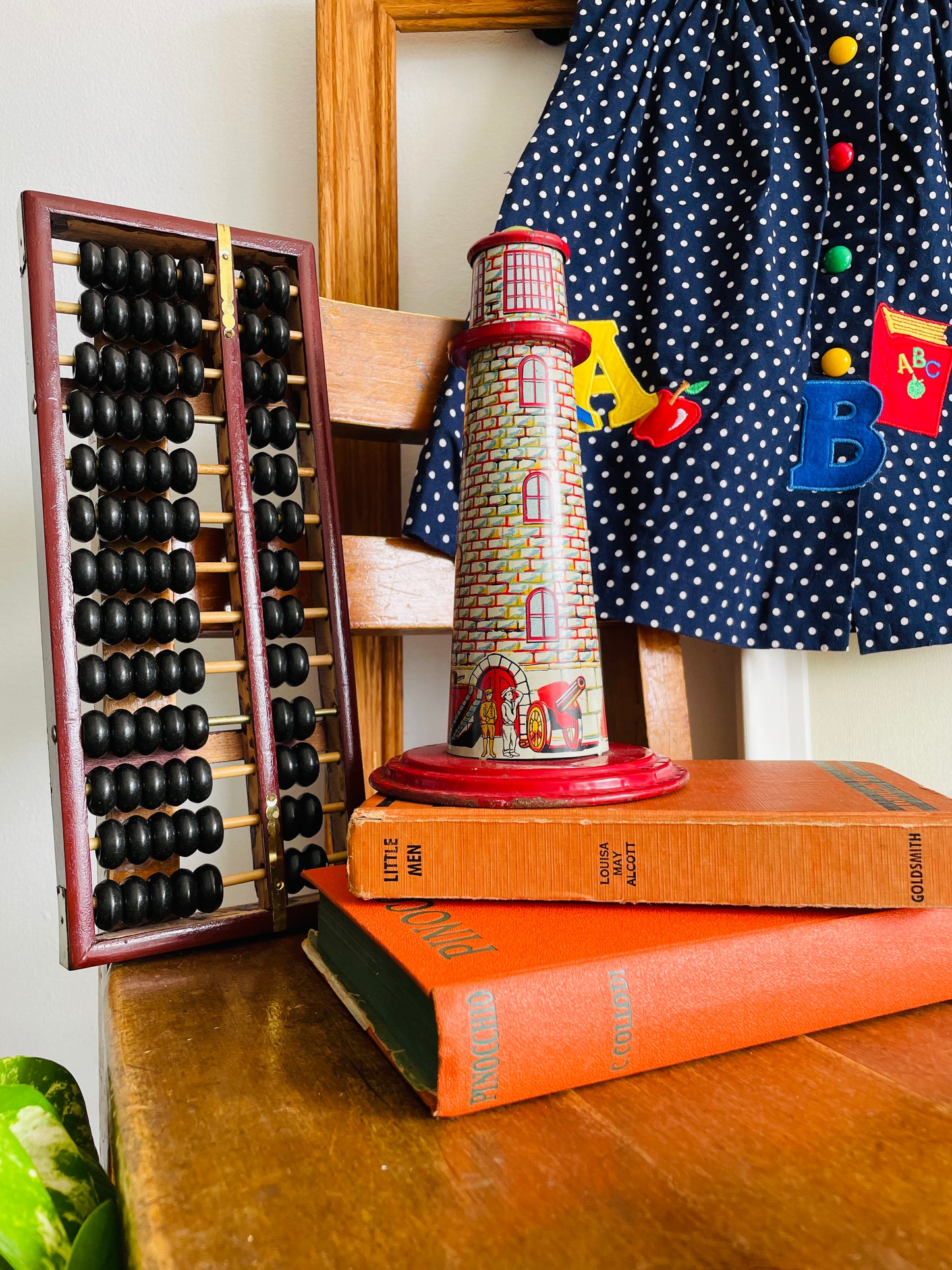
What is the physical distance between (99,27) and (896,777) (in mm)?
1041

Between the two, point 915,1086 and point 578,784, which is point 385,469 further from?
point 915,1086

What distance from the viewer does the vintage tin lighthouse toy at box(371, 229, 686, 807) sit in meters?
0.54

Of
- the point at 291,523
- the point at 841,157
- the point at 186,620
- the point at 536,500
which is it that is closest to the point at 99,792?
the point at 186,620

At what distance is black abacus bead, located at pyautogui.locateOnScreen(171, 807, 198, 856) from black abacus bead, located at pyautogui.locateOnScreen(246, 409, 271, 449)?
0.28m

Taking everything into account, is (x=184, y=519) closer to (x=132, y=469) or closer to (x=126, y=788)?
(x=132, y=469)

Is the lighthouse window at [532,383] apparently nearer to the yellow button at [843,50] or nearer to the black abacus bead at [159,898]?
the black abacus bead at [159,898]

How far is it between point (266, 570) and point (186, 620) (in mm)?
77

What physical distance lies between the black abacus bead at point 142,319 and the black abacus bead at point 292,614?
0.21 m

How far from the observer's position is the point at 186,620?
562 mm

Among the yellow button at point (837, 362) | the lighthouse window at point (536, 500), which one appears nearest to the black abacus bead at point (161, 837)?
the lighthouse window at point (536, 500)

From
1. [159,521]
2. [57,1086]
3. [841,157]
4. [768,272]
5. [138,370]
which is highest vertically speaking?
[841,157]

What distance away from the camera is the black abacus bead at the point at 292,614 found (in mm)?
623

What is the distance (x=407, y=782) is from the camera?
1.71ft

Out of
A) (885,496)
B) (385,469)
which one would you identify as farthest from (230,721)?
(885,496)
